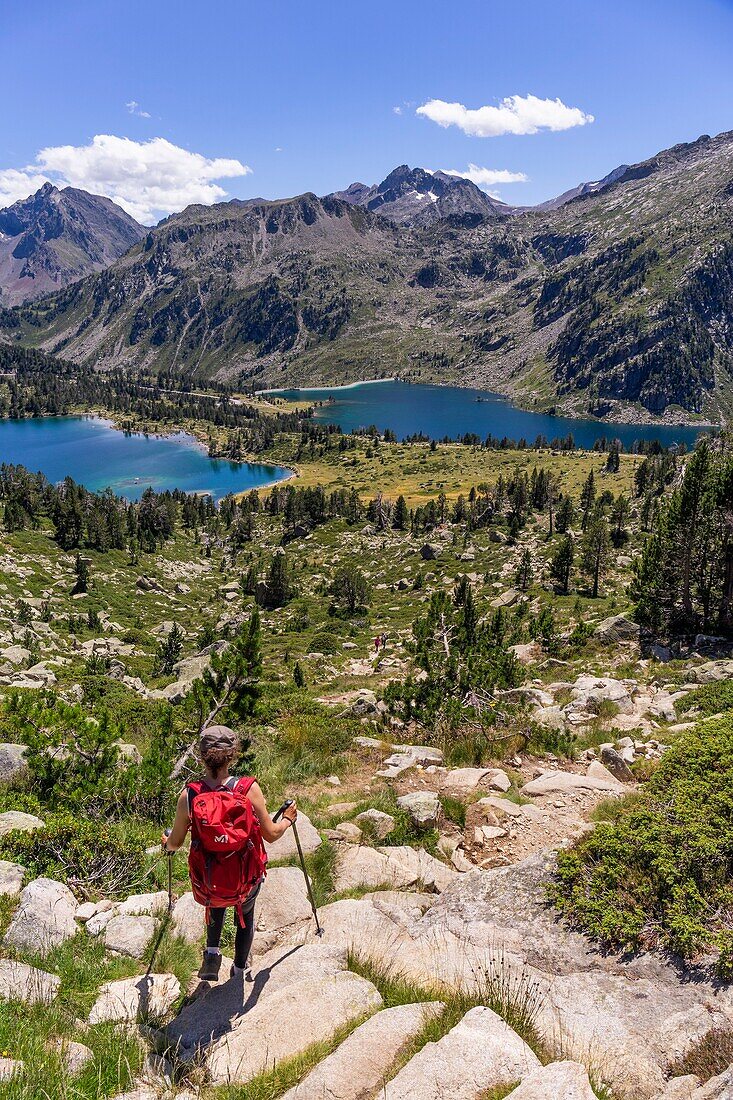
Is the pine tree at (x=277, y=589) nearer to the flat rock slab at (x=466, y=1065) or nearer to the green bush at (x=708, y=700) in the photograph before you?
the green bush at (x=708, y=700)

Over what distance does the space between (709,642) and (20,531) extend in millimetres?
79815

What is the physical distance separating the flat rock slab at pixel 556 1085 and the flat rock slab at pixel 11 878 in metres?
6.23

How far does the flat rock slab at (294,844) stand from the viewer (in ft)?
29.1

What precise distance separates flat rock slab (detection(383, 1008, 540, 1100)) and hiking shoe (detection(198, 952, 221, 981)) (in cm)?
224

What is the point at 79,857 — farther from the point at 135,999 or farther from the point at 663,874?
the point at 663,874

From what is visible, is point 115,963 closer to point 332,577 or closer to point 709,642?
point 709,642

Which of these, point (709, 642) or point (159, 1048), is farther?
point (709, 642)

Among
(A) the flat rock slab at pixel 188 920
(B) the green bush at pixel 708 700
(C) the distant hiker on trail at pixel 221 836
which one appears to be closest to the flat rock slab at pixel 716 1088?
(C) the distant hiker on trail at pixel 221 836

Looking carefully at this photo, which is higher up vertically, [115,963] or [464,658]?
[115,963]

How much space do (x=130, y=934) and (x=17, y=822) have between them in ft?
11.2

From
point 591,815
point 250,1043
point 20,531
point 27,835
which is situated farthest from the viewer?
point 20,531

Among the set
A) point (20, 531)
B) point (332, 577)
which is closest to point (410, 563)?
point (332, 577)

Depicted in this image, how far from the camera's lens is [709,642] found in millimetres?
24297

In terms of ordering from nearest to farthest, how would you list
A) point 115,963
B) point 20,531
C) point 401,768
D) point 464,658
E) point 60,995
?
point 60,995
point 115,963
point 401,768
point 464,658
point 20,531
